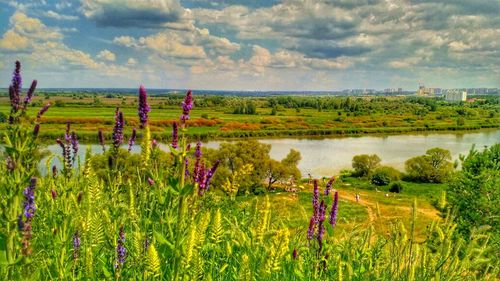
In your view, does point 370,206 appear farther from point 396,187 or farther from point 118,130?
point 118,130

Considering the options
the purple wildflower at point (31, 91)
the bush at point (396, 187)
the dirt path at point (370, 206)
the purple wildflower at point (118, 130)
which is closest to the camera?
the purple wildflower at point (31, 91)

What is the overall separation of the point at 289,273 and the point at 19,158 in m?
1.92

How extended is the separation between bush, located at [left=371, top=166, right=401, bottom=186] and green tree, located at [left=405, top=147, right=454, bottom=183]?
3091mm

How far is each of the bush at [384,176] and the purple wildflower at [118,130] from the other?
7082cm

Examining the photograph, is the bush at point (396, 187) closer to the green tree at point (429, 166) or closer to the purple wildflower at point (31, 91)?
the green tree at point (429, 166)

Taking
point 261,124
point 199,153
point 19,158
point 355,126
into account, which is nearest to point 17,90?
point 19,158

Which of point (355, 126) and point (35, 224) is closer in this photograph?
point (35, 224)

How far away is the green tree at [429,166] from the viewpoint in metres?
72.4

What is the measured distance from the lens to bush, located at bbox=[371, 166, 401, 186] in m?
70.6

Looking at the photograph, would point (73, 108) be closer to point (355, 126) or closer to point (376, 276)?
point (355, 126)

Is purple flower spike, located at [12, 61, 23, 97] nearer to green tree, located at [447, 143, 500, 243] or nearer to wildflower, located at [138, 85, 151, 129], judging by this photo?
wildflower, located at [138, 85, 151, 129]

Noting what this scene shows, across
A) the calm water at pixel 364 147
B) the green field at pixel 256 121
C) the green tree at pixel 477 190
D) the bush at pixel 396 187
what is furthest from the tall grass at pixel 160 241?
the green field at pixel 256 121

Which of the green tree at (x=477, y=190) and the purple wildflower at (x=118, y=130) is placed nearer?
the purple wildflower at (x=118, y=130)

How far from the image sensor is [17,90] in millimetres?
2037
